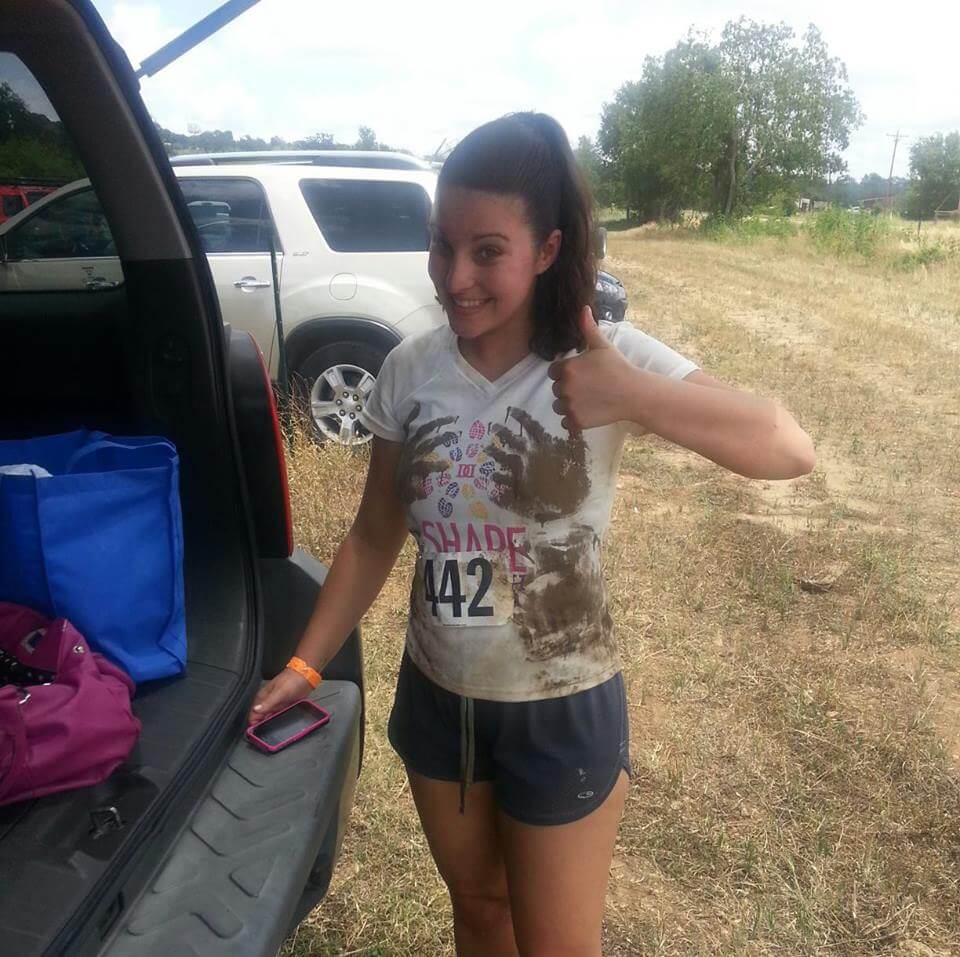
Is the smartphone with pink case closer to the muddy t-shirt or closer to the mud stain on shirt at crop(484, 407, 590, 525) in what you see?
the muddy t-shirt

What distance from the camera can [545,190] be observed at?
1.38 m

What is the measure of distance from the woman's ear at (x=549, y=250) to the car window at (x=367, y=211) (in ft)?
15.5

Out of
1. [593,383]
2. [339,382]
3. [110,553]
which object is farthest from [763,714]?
[339,382]

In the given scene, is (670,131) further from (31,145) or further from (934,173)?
(31,145)

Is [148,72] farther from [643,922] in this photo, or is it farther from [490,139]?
[643,922]

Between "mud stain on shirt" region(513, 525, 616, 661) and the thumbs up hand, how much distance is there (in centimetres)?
20

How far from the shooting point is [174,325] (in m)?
1.95

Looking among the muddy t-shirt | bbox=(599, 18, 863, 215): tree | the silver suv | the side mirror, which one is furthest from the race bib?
bbox=(599, 18, 863, 215): tree

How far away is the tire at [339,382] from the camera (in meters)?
5.87

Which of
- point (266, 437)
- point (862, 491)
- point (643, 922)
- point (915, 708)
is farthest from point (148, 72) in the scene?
point (862, 491)

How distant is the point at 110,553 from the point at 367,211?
15.6 feet

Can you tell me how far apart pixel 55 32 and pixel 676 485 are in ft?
15.2

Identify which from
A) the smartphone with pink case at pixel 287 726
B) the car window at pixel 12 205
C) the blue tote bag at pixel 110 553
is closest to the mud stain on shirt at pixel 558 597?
the smartphone with pink case at pixel 287 726

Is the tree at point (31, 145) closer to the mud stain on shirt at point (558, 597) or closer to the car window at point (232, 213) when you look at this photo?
the mud stain on shirt at point (558, 597)
